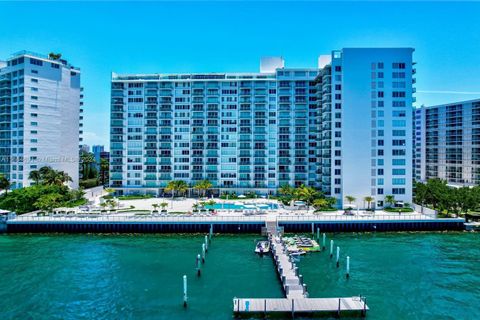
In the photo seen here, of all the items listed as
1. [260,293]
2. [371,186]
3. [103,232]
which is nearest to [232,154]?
[371,186]

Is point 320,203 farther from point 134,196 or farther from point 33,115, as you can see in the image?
point 33,115

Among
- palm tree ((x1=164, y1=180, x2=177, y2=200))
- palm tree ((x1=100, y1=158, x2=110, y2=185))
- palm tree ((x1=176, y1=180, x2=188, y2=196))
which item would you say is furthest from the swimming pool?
palm tree ((x1=100, y1=158, x2=110, y2=185))

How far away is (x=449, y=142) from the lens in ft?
532

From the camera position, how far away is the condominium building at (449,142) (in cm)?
14896

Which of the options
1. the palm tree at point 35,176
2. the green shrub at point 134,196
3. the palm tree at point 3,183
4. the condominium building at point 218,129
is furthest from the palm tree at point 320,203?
the palm tree at point 3,183

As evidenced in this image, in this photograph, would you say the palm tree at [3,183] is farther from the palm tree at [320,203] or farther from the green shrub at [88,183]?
the palm tree at [320,203]

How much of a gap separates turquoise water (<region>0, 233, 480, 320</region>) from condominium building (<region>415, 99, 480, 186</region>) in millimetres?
82146

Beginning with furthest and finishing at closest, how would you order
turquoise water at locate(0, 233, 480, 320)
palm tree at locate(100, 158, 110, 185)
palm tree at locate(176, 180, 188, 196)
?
1. palm tree at locate(100, 158, 110, 185)
2. palm tree at locate(176, 180, 188, 196)
3. turquoise water at locate(0, 233, 480, 320)

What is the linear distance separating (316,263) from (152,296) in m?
29.3

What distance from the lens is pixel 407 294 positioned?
50.8 metres

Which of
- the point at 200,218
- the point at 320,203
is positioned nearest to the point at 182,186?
the point at 200,218

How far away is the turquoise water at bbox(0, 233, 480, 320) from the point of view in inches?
1817

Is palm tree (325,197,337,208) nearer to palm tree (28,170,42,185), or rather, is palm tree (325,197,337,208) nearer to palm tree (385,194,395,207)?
palm tree (385,194,395,207)

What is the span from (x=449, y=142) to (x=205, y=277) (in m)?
147
